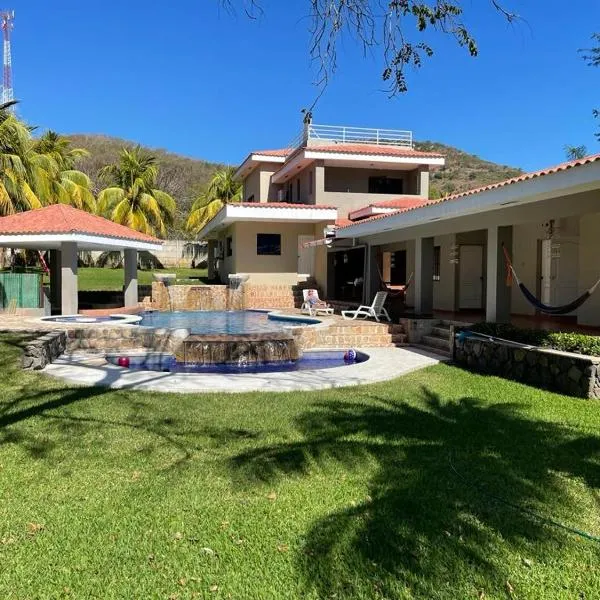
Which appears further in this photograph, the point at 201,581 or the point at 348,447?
the point at 348,447

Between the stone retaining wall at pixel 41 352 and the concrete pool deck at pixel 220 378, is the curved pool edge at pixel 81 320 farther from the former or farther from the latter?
the concrete pool deck at pixel 220 378

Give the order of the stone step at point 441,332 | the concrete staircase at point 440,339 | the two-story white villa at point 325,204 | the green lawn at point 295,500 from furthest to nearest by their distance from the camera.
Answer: the two-story white villa at point 325,204
the stone step at point 441,332
the concrete staircase at point 440,339
the green lawn at point 295,500

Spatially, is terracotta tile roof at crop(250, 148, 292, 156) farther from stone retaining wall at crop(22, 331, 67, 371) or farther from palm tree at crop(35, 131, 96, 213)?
stone retaining wall at crop(22, 331, 67, 371)

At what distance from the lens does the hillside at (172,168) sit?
218 ft

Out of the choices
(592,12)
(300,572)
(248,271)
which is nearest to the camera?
(300,572)

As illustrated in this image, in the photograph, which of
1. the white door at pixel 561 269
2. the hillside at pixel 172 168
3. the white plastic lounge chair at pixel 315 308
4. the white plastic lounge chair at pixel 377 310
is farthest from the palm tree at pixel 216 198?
the white door at pixel 561 269

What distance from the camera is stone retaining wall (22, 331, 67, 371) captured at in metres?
10.4

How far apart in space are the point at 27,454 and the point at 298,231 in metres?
23.3

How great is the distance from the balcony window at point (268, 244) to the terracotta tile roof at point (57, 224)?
7697mm

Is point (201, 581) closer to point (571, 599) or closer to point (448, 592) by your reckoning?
point (448, 592)

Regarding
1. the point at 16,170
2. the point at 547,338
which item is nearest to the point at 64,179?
the point at 16,170

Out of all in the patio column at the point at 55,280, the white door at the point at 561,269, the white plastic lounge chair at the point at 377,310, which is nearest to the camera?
the white door at the point at 561,269

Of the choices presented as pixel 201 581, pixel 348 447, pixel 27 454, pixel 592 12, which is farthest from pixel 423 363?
pixel 201 581

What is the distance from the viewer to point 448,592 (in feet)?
11.1
